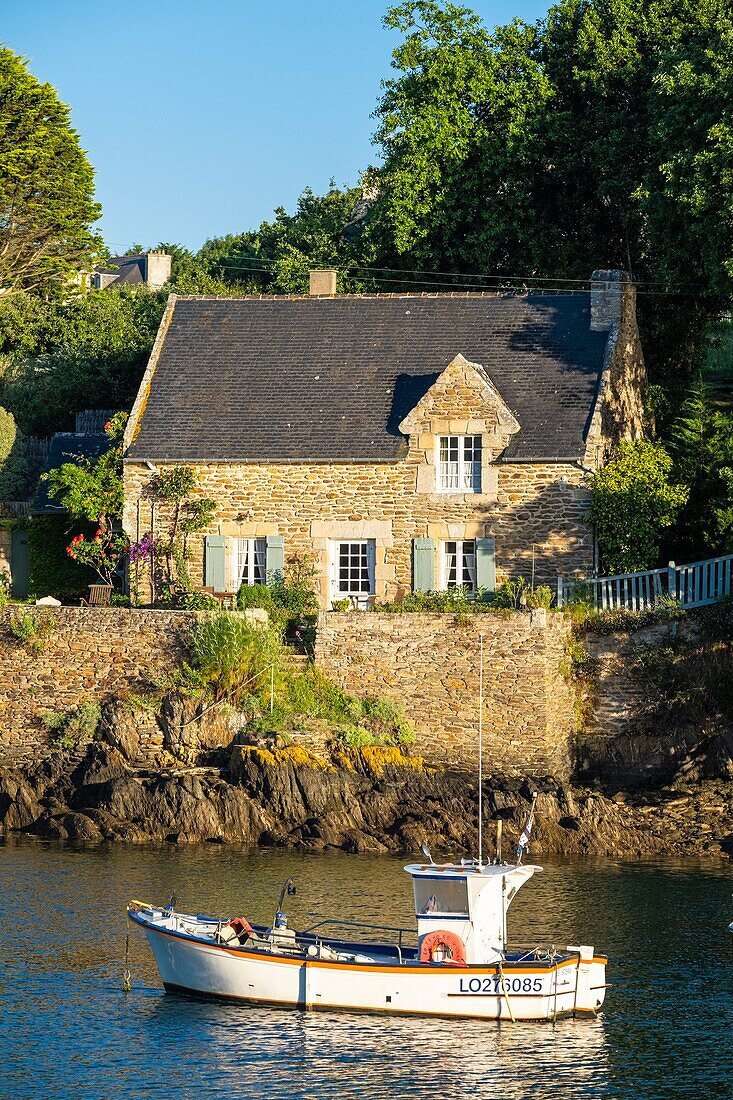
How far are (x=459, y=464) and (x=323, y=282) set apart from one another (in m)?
8.44

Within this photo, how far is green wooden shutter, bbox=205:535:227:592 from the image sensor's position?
43656 mm

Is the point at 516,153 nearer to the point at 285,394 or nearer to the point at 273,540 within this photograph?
the point at 285,394

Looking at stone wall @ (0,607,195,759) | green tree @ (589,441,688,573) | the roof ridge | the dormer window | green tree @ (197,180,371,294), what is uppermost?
green tree @ (197,180,371,294)

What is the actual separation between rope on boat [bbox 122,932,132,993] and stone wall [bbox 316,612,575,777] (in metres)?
11.2

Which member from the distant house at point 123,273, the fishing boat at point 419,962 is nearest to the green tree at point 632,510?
the fishing boat at point 419,962

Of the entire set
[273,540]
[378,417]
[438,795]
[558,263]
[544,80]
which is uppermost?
[544,80]

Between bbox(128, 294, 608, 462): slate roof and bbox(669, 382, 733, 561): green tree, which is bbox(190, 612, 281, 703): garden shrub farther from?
bbox(669, 382, 733, 561): green tree

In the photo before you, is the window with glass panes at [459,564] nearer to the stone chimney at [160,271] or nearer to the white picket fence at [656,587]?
the white picket fence at [656,587]

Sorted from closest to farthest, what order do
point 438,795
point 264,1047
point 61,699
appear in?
point 264,1047
point 438,795
point 61,699

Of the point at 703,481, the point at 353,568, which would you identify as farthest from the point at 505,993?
the point at 703,481

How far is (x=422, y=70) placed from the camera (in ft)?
172

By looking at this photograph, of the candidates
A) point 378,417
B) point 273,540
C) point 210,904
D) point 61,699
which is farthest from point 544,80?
point 210,904

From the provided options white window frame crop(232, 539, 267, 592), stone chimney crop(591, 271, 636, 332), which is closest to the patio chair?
white window frame crop(232, 539, 267, 592)

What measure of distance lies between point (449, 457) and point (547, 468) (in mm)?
2461
